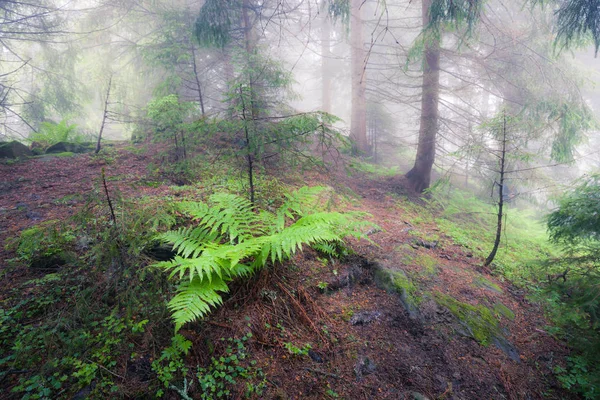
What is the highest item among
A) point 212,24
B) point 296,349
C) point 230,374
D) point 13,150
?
point 212,24

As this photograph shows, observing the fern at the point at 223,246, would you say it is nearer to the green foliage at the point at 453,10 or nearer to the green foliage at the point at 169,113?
the green foliage at the point at 169,113

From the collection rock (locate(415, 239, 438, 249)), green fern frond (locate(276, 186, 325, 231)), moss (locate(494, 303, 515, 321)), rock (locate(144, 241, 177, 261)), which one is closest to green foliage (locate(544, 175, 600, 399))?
moss (locate(494, 303, 515, 321))

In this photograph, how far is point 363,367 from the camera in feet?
9.62

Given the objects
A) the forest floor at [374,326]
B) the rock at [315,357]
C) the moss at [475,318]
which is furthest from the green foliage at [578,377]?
the rock at [315,357]

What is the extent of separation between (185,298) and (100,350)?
0.81 m

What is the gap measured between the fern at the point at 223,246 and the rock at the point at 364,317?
3.07 feet

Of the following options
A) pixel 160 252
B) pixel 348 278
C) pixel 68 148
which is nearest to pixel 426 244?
pixel 348 278

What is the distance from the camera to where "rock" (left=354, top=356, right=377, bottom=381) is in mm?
2863

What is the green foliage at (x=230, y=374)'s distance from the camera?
7.73 ft

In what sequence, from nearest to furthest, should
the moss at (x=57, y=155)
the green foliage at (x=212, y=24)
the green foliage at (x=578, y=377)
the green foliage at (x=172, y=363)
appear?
the green foliage at (x=172, y=363) → the green foliage at (x=578, y=377) → the green foliage at (x=212, y=24) → the moss at (x=57, y=155)

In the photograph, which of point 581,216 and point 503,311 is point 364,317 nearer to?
point 503,311

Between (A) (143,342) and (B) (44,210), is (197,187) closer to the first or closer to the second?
(B) (44,210)

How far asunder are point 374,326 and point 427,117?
7512 mm

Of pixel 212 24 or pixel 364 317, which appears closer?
pixel 364 317
